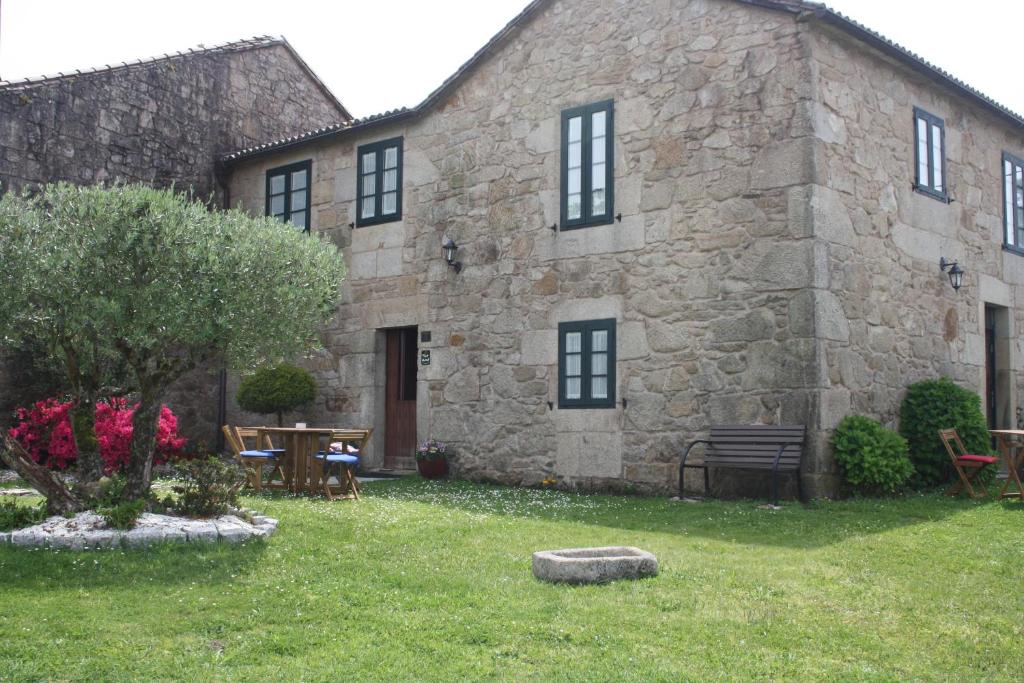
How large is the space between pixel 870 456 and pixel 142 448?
22.2 ft

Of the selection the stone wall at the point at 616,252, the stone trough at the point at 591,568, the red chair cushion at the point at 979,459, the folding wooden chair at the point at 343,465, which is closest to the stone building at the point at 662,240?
the stone wall at the point at 616,252

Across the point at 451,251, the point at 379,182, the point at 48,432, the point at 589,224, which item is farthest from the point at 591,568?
the point at 48,432

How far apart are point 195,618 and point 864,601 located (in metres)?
3.77

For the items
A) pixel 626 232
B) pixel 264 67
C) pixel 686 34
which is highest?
pixel 264 67

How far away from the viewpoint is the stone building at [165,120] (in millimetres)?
12867

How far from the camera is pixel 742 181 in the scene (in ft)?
33.9

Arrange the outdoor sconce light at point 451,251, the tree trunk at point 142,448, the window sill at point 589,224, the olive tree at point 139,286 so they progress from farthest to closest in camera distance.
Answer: the outdoor sconce light at point 451,251
the window sill at point 589,224
the tree trunk at point 142,448
the olive tree at point 139,286

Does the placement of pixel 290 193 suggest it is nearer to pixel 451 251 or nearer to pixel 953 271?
pixel 451 251

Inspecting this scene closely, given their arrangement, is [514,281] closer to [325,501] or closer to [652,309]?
[652,309]

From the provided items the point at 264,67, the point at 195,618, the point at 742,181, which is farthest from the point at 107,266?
the point at 264,67

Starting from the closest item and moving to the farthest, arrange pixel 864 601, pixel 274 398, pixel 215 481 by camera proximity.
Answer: pixel 864 601
pixel 215 481
pixel 274 398

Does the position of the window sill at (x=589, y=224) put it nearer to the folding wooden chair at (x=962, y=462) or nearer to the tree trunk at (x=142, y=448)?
the folding wooden chair at (x=962, y=462)

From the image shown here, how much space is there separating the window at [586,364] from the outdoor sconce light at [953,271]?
4226 millimetres

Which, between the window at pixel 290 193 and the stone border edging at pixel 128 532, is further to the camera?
the window at pixel 290 193
